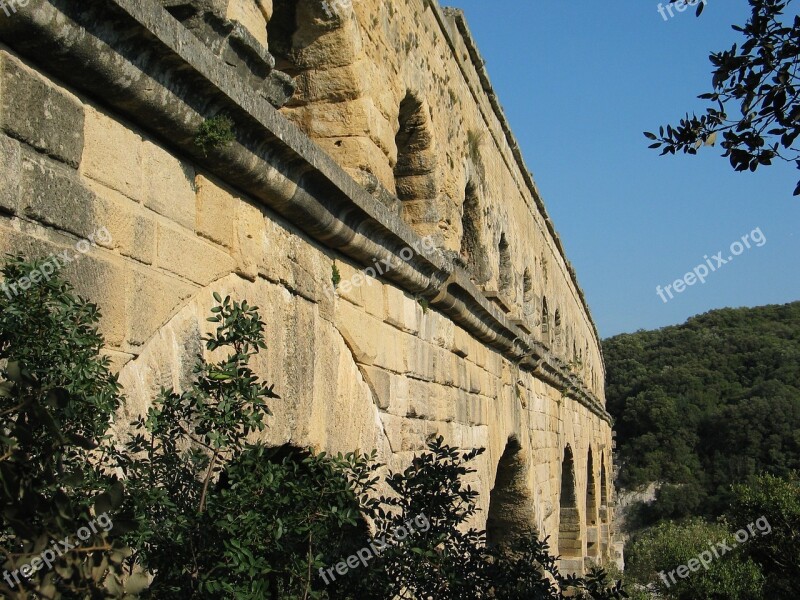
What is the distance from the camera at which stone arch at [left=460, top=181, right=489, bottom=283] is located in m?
7.19

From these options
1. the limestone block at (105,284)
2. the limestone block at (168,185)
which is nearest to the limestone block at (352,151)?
the limestone block at (168,185)

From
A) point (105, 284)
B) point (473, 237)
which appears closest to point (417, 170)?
point (473, 237)

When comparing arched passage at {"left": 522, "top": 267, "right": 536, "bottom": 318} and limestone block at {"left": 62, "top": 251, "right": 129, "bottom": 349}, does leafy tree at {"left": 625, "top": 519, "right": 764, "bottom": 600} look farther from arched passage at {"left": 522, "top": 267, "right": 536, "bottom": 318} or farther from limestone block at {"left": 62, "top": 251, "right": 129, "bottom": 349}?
limestone block at {"left": 62, "top": 251, "right": 129, "bottom": 349}

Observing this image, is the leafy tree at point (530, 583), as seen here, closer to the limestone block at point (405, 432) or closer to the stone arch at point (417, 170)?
the limestone block at point (405, 432)

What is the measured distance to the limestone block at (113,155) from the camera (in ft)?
7.58

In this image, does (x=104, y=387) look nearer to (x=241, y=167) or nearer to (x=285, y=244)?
(x=241, y=167)

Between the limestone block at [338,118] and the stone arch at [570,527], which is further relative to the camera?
the stone arch at [570,527]

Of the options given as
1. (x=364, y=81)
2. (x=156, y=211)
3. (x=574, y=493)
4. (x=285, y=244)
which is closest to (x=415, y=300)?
(x=364, y=81)

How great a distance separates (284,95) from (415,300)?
2044 mm

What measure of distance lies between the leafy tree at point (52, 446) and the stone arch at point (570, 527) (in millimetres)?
13607

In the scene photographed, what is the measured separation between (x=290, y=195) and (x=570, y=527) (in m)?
13.7

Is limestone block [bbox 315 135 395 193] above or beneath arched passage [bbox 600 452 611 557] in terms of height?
above

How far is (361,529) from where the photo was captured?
155 inches

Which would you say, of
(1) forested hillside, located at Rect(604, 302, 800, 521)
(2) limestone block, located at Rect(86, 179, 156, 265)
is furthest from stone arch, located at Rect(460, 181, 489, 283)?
(1) forested hillside, located at Rect(604, 302, 800, 521)
